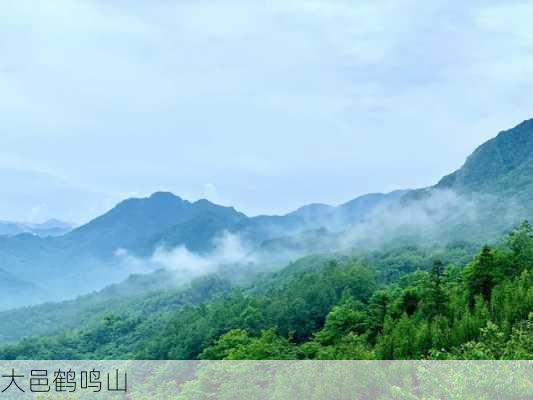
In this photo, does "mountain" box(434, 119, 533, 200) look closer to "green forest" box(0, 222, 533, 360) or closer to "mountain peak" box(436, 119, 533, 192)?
"mountain peak" box(436, 119, 533, 192)

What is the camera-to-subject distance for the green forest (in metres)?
16.6

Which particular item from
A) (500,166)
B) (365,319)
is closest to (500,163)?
(500,166)

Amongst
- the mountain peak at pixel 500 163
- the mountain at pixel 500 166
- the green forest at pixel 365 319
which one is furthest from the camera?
the mountain peak at pixel 500 163

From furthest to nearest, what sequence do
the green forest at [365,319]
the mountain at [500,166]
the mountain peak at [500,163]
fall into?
the mountain peak at [500,163], the mountain at [500,166], the green forest at [365,319]

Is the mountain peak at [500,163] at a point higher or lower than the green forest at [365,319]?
higher

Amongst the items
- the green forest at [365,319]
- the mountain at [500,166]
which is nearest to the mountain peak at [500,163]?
the mountain at [500,166]

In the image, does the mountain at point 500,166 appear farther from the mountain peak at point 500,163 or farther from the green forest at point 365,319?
the green forest at point 365,319

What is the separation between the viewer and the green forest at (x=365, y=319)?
1660 cm

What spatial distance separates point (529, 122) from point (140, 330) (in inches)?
3312

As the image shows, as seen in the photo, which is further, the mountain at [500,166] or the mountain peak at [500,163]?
the mountain peak at [500,163]

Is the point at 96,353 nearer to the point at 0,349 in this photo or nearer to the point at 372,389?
the point at 0,349

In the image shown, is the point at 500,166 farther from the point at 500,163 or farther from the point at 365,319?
the point at 365,319

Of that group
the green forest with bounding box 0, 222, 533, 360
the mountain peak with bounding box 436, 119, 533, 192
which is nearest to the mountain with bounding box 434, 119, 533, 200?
the mountain peak with bounding box 436, 119, 533, 192

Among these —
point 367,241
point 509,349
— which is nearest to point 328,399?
point 509,349
